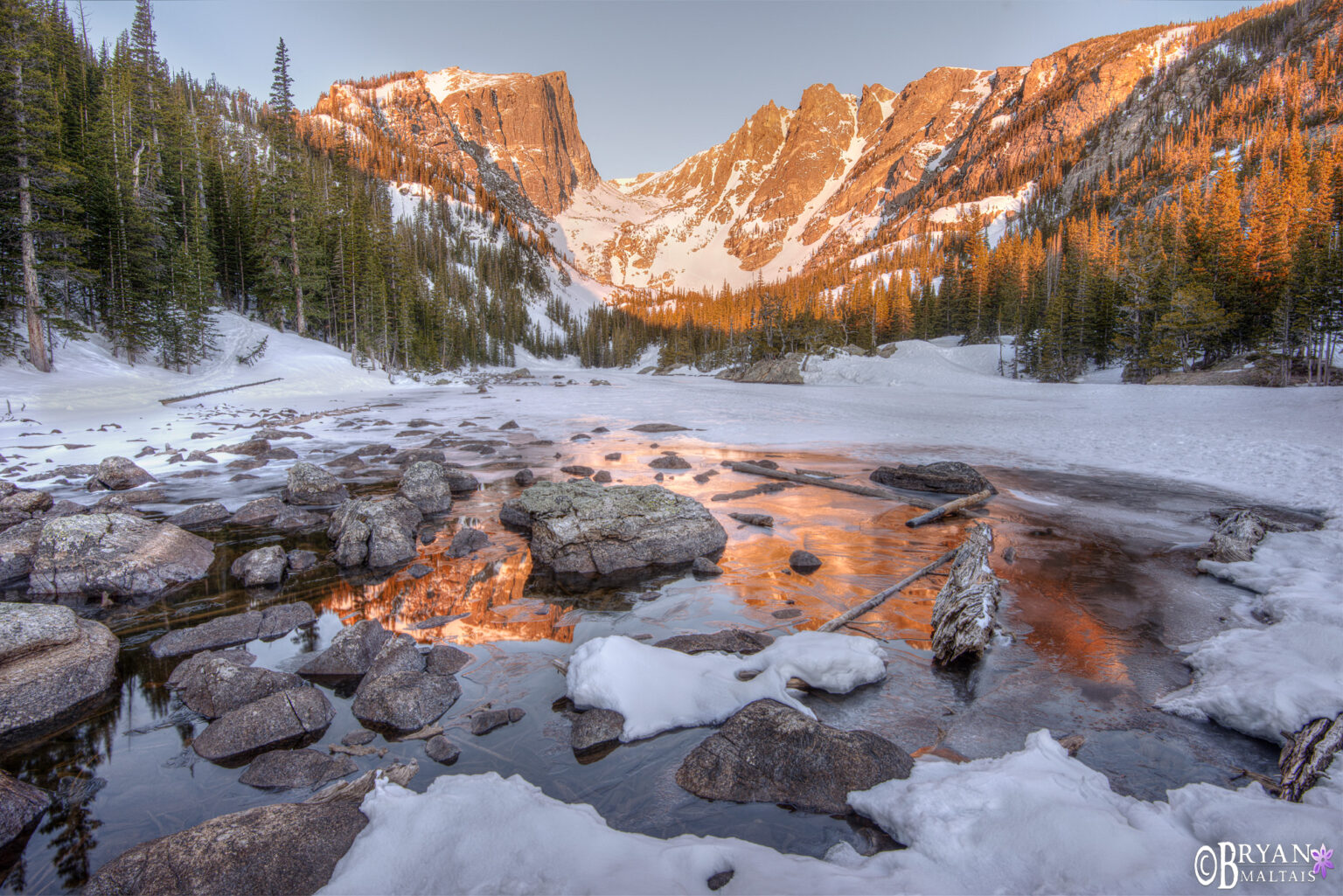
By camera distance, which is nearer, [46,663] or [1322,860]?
[1322,860]

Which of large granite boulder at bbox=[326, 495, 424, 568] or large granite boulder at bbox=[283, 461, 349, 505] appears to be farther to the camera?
large granite boulder at bbox=[283, 461, 349, 505]

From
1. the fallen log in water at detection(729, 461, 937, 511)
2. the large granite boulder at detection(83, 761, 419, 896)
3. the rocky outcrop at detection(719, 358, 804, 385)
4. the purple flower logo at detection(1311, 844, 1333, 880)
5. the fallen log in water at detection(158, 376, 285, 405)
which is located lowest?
the large granite boulder at detection(83, 761, 419, 896)

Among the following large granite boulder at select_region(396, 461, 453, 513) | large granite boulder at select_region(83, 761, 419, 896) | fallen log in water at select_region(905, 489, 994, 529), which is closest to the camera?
large granite boulder at select_region(83, 761, 419, 896)

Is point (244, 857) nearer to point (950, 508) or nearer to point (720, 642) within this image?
point (720, 642)

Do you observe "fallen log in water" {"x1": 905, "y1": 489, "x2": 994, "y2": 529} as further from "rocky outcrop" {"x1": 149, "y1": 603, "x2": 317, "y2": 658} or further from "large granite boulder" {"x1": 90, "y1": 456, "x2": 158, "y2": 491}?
"large granite boulder" {"x1": 90, "y1": 456, "x2": 158, "y2": 491}

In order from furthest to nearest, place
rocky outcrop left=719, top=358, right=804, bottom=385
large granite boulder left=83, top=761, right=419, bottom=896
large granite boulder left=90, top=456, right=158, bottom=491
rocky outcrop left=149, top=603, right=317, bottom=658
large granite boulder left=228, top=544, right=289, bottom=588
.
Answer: rocky outcrop left=719, top=358, right=804, bottom=385
large granite boulder left=90, top=456, right=158, bottom=491
large granite boulder left=228, top=544, right=289, bottom=588
rocky outcrop left=149, top=603, right=317, bottom=658
large granite boulder left=83, top=761, right=419, bottom=896

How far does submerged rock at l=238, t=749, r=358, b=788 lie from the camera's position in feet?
12.2

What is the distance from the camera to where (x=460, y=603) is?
6.71 meters

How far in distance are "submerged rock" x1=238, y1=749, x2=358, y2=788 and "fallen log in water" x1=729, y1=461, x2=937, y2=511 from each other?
10.5 metres

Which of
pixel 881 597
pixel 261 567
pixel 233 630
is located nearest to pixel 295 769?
pixel 233 630

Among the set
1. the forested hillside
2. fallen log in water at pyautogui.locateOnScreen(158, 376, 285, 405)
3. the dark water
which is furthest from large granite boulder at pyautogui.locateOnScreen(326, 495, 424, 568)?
the forested hillside

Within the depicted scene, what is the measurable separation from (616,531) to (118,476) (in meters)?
11.5

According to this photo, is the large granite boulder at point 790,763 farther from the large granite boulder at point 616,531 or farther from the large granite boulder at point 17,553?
the large granite boulder at point 17,553

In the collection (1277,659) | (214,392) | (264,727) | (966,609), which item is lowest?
(264,727)
